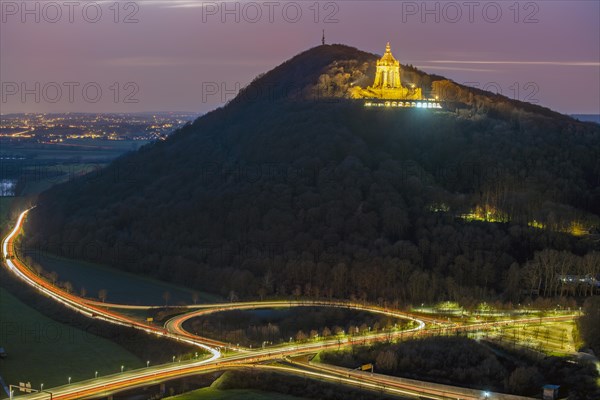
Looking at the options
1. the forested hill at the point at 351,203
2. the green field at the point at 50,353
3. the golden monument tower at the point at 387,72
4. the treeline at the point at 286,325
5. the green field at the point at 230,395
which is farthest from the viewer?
the golden monument tower at the point at 387,72

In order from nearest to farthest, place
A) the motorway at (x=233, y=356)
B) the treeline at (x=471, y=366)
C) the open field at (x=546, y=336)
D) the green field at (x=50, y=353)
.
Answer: the motorway at (x=233, y=356) < the treeline at (x=471, y=366) < the green field at (x=50, y=353) < the open field at (x=546, y=336)

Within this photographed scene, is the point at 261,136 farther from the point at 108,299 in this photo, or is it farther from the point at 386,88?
the point at 108,299

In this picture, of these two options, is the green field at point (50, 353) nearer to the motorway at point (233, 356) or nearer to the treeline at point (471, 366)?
the motorway at point (233, 356)

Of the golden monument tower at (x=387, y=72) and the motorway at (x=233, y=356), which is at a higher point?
the golden monument tower at (x=387, y=72)

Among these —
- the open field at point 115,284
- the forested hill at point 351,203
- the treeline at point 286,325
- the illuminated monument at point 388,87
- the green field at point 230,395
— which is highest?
the illuminated monument at point 388,87

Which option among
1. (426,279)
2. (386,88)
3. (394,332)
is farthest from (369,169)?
(394,332)

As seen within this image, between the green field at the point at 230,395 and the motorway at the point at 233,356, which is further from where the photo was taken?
the green field at the point at 230,395

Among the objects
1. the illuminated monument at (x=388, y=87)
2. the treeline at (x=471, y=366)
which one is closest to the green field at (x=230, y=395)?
the treeline at (x=471, y=366)
